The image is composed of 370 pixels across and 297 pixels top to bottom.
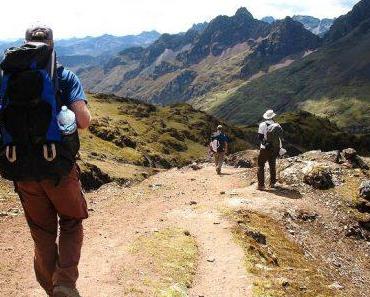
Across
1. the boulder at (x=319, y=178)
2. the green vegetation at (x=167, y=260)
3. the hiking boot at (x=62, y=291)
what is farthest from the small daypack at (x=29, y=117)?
the boulder at (x=319, y=178)

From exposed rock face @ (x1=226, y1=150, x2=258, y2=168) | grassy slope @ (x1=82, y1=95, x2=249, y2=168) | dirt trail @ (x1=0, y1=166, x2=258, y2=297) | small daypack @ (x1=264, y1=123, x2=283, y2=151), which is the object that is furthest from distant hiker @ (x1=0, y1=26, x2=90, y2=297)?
grassy slope @ (x1=82, y1=95, x2=249, y2=168)

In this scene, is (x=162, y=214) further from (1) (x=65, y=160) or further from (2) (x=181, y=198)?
(1) (x=65, y=160)

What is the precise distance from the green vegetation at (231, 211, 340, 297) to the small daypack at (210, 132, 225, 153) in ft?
50.8

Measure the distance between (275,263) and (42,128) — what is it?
43.9 feet

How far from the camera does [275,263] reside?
62.8 ft

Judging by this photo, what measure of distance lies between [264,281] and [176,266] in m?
2.88

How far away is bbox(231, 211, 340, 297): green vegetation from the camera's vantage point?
15.7 meters

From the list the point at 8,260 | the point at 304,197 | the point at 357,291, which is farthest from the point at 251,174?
the point at 8,260

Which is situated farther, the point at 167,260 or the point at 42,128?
the point at 167,260

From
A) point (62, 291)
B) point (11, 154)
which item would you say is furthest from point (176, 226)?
point (11, 154)

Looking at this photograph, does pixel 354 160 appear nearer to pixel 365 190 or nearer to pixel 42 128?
pixel 365 190

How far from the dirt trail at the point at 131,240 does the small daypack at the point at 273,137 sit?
407 centimetres

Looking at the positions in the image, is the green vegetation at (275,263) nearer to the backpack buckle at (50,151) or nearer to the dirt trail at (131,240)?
the dirt trail at (131,240)

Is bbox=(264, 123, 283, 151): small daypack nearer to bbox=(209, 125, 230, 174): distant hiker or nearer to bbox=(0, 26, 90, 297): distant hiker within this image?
bbox=(209, 125, 230, 174): distant hiker
